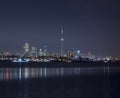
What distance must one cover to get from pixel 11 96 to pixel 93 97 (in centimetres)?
1023

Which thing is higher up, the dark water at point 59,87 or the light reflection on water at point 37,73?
the light reflection on water at point 37,73

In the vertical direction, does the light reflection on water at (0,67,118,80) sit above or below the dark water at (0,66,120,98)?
above

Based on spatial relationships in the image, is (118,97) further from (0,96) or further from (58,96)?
(0,96)

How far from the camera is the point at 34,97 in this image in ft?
141

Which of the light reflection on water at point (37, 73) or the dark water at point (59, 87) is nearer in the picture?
the dark water at point (59, 87)

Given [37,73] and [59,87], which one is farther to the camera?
[37,73]

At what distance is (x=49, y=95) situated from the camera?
45125 millimetres

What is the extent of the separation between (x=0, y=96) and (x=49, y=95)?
608 centimetres

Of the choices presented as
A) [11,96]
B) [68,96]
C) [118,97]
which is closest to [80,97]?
[68,96]

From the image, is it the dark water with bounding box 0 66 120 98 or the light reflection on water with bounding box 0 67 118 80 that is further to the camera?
the light reflection on water with bounding box 0 67 118 80

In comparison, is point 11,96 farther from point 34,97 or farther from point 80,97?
point 80,97

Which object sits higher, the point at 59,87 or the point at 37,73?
the point at 37,73

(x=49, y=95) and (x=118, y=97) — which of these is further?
(x=49, y=95)

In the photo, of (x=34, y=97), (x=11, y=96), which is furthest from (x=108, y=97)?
(x=11, y=96)
